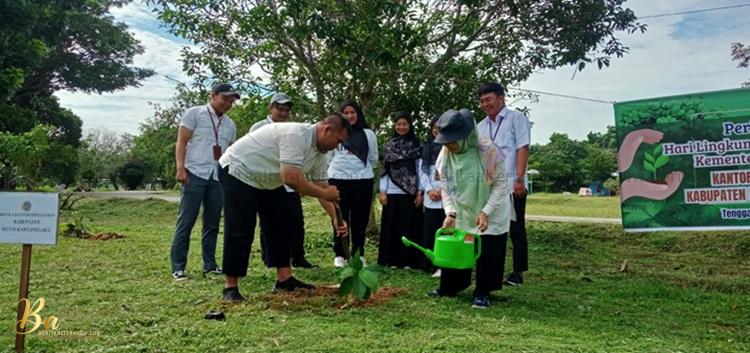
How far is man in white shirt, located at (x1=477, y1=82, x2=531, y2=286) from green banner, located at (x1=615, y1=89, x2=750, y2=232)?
6.16 ft

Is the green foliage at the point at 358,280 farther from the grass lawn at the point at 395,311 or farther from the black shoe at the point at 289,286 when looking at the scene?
the black shoe at the point at 289,286

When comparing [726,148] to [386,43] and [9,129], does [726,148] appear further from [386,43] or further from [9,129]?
[9,129]

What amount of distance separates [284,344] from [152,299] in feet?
4.73

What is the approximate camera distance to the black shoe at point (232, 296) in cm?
371

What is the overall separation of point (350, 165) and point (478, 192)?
1625 mm

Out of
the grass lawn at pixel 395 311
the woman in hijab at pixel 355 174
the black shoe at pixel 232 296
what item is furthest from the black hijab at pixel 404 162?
the black shoe at pixel 232 296

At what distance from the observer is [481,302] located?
3754mm

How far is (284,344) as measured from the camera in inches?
112

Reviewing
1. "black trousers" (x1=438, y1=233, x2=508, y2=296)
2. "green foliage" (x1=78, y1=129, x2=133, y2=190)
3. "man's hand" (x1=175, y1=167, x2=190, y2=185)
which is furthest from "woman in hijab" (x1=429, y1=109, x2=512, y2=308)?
"green foliage" (x1=78, y1=129, x2=133, y2=190)

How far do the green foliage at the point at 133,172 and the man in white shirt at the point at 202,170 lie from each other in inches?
1748

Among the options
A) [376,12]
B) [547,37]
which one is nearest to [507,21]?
[547,37]

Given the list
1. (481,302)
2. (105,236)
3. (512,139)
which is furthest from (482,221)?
(105,236)

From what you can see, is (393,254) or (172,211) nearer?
(393,254)

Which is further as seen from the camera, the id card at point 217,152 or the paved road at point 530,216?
the paved road at point 530,216
